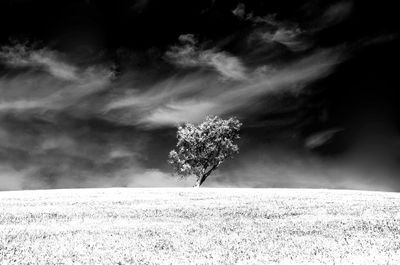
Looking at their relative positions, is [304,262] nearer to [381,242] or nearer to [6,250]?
[381,242]

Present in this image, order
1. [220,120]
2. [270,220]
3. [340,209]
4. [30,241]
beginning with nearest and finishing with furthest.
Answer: [30,241] → [270,220] → [340,209] → [220,120]

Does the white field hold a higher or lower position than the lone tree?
lower

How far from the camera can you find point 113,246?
35.4 feet

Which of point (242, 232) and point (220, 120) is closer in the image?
point (242, 232)

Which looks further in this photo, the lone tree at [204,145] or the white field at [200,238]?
the lone tree at [204,145]

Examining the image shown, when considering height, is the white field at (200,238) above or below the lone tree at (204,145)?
below

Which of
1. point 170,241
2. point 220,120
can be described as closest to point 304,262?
point 170,241

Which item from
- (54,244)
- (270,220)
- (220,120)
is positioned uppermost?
(220,120)

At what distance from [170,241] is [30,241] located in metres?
3.90

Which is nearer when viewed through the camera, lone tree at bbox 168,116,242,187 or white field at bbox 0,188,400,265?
white field at bbox 0,188,400,265

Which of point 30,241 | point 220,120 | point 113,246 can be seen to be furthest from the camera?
point 220,120

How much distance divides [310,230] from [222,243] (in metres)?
3.79

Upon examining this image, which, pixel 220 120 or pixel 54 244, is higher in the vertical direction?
pixel 220 120

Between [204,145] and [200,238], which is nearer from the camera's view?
[200,238]
